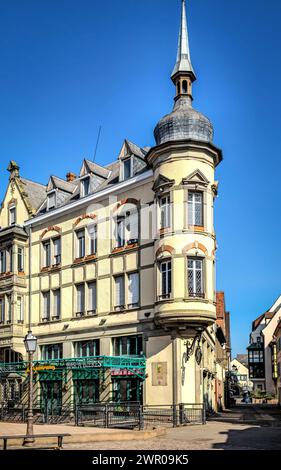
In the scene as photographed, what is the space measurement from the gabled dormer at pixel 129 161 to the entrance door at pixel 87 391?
1231cm

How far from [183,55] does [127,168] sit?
760 cm

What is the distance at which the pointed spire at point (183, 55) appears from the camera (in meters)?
37.2

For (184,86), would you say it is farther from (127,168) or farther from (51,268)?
(51,268)

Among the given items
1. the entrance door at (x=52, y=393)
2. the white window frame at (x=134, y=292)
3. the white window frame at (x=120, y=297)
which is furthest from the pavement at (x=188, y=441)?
the entrance door at (x=52, y=393)

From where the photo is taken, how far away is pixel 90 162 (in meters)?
42.4

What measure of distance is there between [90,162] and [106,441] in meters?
23.2

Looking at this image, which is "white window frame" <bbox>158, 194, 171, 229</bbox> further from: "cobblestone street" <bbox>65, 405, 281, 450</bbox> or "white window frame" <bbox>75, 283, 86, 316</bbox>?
"cobblestone street" <bbox>65, 405, 281, 450</bbox>

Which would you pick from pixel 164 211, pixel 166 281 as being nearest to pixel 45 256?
pixel 164 211

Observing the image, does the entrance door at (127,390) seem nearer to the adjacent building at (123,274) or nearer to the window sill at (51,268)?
the adjacent building at (123,274)

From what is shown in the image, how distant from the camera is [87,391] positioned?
3691 cm


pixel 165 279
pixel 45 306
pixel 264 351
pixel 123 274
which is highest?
pixel 123 274

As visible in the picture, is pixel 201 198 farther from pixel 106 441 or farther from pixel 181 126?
pixel 106 441

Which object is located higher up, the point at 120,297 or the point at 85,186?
the point at 85,186
